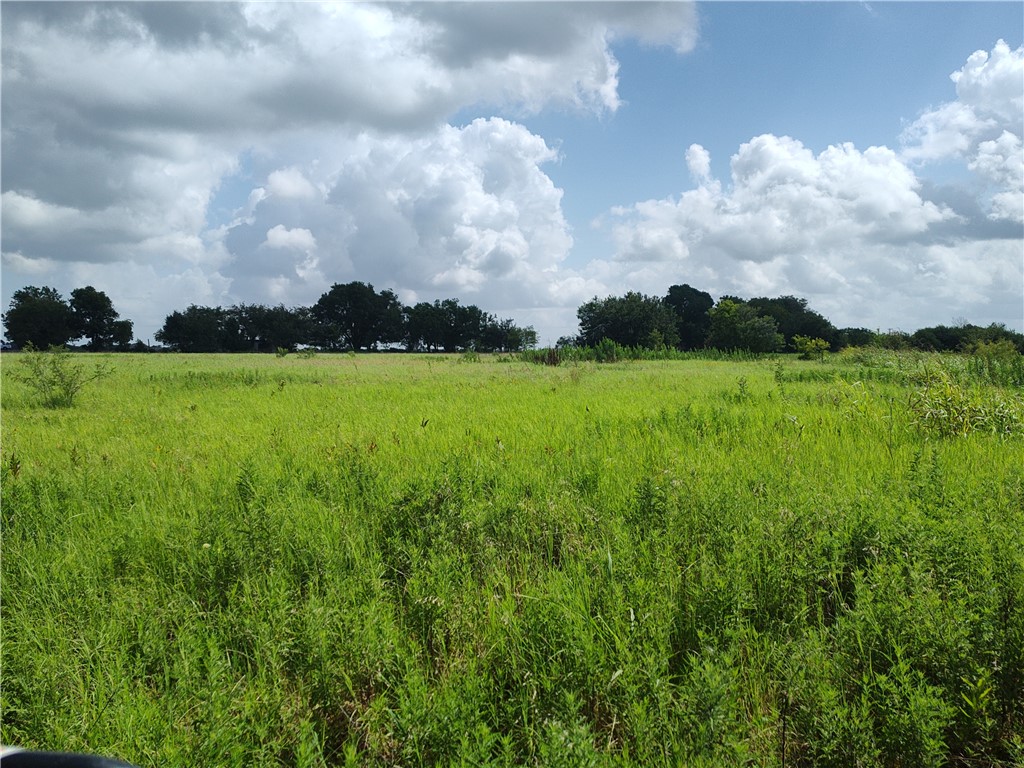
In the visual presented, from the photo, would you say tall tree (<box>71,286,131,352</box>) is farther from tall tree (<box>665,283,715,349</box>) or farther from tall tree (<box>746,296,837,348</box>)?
tall tree (<box>746,296,837,348</box>)

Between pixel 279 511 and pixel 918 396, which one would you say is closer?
pixel 279 511

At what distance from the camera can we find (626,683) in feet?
8.58

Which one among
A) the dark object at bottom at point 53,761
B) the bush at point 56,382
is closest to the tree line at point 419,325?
the bush at point 56,382

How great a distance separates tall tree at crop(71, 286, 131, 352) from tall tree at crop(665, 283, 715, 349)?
242 feet

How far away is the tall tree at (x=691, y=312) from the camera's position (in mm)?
86562

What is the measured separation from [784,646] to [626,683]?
0.86 meters

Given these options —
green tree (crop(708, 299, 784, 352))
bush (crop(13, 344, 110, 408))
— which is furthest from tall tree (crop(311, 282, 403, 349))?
bush (crop(13, 344, 110, 408))

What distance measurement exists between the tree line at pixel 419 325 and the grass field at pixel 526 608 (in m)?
52.8

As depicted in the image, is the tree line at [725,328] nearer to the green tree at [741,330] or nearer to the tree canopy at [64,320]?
the green tree at [741,330]

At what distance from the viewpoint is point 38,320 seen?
7325 cm

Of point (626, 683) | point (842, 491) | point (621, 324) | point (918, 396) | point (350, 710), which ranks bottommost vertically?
point (350, 710)

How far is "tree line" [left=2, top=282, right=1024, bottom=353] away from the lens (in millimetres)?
66312

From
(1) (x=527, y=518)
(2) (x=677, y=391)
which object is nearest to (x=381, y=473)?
(1) (x=527, y=518)

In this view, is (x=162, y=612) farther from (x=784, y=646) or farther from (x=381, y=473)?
(x=784, y=646)
